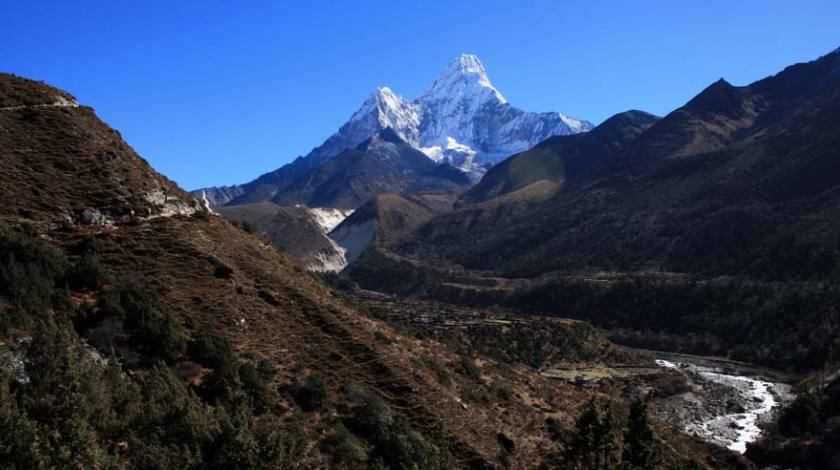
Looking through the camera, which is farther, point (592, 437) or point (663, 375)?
point (663, 375)

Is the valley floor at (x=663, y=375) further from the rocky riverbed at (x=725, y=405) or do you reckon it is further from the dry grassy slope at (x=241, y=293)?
the dry grassy slope at (x=241, y=293)

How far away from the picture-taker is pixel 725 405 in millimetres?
87562

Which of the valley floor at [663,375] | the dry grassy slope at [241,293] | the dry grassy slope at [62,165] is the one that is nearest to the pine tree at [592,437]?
the dry grassy slope at [241,293]

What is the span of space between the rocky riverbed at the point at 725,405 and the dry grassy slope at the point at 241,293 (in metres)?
19.9

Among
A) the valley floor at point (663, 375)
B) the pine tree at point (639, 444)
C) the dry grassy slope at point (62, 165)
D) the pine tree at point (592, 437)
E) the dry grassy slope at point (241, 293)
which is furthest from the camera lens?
the valley floor at point (663, 375)

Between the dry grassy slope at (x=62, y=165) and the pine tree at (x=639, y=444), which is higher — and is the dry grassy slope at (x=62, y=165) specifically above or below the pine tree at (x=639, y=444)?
above

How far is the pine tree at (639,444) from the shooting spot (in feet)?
125

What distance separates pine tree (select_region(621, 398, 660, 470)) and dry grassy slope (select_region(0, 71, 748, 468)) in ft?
20.6

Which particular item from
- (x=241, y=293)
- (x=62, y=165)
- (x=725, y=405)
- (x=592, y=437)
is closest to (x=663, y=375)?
(x=725, y=405)

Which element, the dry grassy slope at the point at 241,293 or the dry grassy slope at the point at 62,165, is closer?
the dry grassy slope at the point at 241,293

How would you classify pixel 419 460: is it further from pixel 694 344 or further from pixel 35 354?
pixel 694 344

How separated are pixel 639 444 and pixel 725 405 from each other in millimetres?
58479

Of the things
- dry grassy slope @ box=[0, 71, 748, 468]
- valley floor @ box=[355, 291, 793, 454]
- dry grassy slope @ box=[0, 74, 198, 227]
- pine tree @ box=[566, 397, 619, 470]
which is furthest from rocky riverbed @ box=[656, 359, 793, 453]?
dry grassy slope @ box=[0, 74, 198, 227]

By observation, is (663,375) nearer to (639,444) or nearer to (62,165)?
(639,444)
